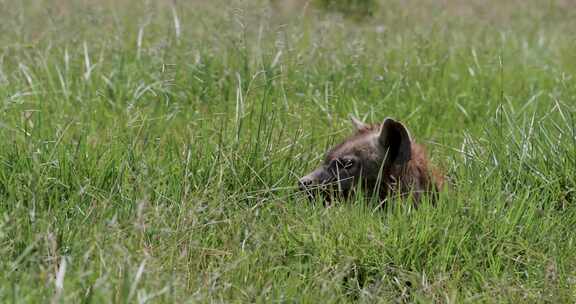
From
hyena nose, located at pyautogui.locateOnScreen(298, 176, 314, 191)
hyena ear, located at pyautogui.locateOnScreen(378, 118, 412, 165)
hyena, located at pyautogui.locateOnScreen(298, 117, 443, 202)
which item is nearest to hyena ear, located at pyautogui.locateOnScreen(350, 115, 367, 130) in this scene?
hyena, located at pyautogui.locateOnScreen(298, 117, 443, 202)

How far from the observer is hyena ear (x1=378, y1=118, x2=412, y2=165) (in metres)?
5.30

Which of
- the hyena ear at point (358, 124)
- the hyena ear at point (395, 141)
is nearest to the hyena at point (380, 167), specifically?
the hyena ear at point (395, 141)

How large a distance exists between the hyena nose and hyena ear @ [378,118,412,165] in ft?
1.43

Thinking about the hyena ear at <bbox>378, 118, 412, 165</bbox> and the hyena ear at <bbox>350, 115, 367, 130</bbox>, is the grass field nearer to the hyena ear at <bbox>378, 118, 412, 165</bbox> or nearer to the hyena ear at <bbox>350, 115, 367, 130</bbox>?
the hyena ear at <bbox>350, 115, 367, 130</bbox>

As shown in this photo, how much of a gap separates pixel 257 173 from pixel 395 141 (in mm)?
770

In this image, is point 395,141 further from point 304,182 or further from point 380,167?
point 304,182

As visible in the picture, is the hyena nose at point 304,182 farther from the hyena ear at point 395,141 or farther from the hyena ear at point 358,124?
the hyena ear at point 358,124

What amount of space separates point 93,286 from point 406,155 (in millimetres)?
2141

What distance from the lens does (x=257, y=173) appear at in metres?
5.23

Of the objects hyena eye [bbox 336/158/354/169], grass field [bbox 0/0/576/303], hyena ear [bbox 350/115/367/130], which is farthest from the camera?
hyena ear [bbox 350/115/367/130]

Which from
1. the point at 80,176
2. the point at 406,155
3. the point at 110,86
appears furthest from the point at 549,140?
the point at 110,86

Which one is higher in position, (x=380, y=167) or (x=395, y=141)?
(x=395, y=141)

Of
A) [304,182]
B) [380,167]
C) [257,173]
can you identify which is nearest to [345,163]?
[380,167]

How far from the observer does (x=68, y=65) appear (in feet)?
23.2
